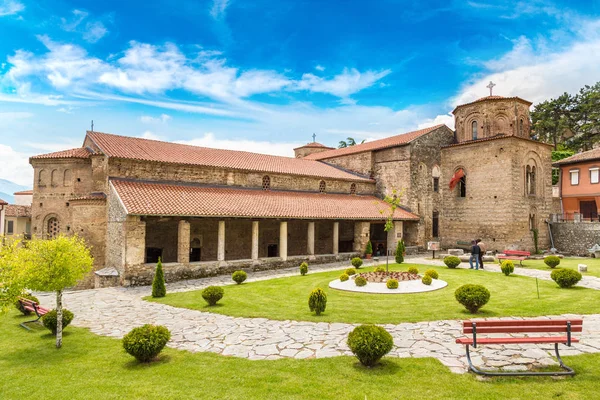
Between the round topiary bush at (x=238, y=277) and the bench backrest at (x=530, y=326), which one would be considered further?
the round topiary bush at (x=238, y=277)

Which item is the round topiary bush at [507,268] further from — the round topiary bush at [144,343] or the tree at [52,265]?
the tree at [52,265]

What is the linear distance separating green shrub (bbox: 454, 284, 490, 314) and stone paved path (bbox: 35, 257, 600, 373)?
3.12 feet

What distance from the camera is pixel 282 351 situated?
745cm

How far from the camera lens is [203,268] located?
58.5ft

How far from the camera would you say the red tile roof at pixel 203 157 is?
20219 mm

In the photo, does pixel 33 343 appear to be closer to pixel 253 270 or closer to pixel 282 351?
pixel 282 351

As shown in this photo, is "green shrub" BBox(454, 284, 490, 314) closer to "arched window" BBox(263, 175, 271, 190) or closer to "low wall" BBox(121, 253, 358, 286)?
"low wall" BBox(121, 253, 358, 286)

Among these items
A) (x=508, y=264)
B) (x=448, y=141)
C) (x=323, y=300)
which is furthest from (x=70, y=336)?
(x=448, y=141)

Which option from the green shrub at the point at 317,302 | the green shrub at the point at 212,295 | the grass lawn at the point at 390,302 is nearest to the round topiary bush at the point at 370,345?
the grass lawn at the point at 390,302

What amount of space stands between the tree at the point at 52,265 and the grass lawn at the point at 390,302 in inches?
162

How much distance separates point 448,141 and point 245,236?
18373 mm

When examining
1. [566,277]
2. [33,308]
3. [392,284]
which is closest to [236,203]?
[392,284]

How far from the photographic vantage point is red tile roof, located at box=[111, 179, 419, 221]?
56.1ft

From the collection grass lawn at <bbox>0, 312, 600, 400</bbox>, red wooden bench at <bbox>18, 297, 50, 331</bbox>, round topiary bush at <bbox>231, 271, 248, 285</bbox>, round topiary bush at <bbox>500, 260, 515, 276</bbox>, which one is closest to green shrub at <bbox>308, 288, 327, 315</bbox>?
grass lawn at <bbox>0, 312, 600, 400</bbox>
